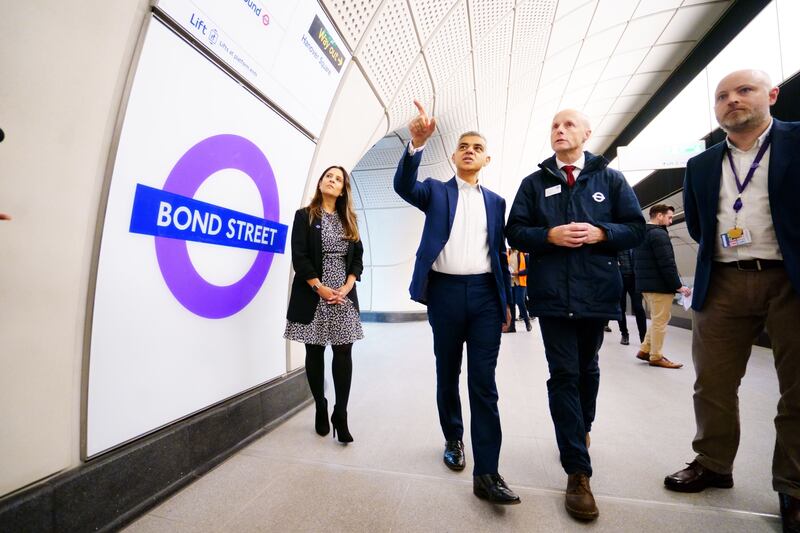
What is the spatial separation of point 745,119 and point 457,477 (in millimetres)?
2029

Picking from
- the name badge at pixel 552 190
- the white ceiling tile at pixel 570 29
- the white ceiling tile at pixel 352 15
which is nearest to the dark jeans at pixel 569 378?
the name badge at pixel 552 190

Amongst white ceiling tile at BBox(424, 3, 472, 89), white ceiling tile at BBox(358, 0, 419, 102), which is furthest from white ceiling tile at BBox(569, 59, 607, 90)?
white ceiling tile at BBox(358, 0, 419, 102)

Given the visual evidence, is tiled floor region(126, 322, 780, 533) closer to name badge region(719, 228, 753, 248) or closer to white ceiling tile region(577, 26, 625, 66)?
name badge region(719, 228, 753, 248)

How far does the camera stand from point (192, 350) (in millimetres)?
1656

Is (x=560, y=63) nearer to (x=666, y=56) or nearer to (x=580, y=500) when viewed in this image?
(x=666, y=56)

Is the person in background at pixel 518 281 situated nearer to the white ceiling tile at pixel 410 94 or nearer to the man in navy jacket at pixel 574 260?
the white ceiling tile at pixel 410 94

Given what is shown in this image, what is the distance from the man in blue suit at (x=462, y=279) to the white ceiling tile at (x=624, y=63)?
6.51m

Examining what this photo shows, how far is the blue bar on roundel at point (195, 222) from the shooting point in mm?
1382

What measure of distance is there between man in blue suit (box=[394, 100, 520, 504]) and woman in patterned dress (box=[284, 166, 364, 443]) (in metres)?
0.61

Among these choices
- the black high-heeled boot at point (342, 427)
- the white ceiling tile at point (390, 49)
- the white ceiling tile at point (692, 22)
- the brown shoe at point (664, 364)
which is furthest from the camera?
the white ceiling tile at point (692, 22)

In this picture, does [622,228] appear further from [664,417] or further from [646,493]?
[664,417]

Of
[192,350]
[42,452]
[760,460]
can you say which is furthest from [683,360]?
[42,452]

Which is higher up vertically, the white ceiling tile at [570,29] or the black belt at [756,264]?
the white ceiling tile at [570,29]

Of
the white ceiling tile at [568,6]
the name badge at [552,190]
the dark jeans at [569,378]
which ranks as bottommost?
the dark jeans at [569,378]
